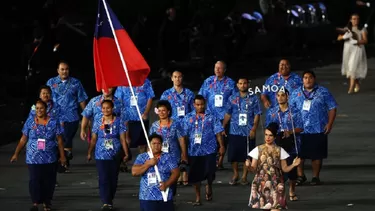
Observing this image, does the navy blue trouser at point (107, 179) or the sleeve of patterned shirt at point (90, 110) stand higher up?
the sleeve of patterned shirt at point (90, 110)

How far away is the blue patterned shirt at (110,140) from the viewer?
18453 millimetres

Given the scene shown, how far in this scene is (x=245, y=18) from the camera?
45938 millimetres

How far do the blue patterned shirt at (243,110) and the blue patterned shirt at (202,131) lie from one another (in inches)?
57.7

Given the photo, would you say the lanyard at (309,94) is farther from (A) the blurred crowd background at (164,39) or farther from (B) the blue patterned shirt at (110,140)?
(A) the blurred crowd background at (164,39)

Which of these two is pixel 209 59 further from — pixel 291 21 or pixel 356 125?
pixel 356 125

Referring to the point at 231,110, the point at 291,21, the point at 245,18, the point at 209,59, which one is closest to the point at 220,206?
the point at 231,110

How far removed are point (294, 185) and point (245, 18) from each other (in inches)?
1064

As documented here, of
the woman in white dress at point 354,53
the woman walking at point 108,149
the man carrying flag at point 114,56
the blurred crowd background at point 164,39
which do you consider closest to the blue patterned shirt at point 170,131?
the woman walking at point 108,149

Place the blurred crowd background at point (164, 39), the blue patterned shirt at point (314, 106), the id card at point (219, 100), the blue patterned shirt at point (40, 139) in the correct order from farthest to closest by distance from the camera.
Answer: the blurred crowd background at point (164, 39) → the id card at point (219, 100) → the blue patterned shirt at point (314, 106) → the blue patterned shirt at point (40, 139)

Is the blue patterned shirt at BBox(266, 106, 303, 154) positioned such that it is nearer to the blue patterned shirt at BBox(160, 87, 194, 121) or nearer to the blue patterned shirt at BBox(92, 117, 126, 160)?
the blue patterned shirt at BBox(160, 87, 194, 121)

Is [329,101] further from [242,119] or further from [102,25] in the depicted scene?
[102,25]

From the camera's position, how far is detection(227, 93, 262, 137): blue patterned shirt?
20562 mm

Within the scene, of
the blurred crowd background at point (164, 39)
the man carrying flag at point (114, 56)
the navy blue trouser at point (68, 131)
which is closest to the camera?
the man carrying flag at point (114, 56)

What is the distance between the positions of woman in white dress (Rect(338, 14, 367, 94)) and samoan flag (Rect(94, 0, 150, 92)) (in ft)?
52.6
